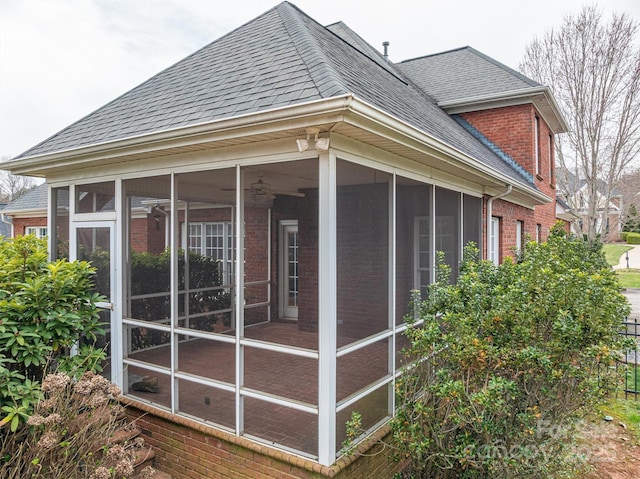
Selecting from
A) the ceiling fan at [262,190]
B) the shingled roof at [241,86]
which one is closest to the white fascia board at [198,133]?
the shingled roof at [241,86]

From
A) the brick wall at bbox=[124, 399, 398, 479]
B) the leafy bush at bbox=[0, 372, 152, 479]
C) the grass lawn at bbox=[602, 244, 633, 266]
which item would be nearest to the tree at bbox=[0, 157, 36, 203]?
the brick wall at bbox=[124, 399, 398, 479]

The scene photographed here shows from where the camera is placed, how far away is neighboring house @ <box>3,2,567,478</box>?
3.73 metres

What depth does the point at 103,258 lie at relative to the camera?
5.54 meters

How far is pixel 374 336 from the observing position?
4406mm

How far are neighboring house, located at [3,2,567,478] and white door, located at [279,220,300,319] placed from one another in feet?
4.87

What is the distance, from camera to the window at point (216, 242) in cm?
950

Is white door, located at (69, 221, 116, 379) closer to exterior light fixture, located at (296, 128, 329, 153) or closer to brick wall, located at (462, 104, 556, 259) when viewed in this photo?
exterior light fixture, located at (296, 128, 329, 153)

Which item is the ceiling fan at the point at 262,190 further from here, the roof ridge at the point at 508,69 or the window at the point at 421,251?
the roof ridge at the point at 508,69

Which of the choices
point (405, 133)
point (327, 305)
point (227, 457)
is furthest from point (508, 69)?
point (227, 457)

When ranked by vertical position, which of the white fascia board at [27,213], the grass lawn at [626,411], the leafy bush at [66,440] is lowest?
the grass lawn at [626,411]

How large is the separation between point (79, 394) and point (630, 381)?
9069 mm

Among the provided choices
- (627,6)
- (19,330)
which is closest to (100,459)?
(19,330)

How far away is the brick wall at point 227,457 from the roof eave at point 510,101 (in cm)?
950

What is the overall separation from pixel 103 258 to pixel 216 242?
4.29 meters
